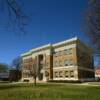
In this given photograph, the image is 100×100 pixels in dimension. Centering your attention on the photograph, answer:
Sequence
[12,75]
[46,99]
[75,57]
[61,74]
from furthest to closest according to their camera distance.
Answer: [12,75]
[61,74]
[75,57]
[46,99]

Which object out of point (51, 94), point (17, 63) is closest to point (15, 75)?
point (17, 63)

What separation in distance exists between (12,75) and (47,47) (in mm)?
36022

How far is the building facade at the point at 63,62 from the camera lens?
75.6m

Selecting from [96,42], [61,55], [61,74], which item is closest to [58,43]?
[61,55]

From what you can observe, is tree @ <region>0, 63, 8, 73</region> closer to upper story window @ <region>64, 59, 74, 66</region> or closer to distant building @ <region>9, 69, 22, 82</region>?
distant building @ <region>9, 69, 22, 82</region>

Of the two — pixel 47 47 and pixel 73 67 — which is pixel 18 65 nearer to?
pixel 47 47

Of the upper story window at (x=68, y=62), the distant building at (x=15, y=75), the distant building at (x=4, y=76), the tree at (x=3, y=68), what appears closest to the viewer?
the upper story window at (x=68, y=62)

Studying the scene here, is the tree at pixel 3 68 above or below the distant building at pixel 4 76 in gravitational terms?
above

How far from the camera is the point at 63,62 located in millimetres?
81625

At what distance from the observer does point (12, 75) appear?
4643 inches

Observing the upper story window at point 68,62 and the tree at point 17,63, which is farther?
the tree at point 17,63

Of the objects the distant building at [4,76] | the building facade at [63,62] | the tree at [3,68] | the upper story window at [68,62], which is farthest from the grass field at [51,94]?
the tree at [3,68]

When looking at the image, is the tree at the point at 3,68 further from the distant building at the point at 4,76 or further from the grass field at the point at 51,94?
the grass field at the point at 51,94

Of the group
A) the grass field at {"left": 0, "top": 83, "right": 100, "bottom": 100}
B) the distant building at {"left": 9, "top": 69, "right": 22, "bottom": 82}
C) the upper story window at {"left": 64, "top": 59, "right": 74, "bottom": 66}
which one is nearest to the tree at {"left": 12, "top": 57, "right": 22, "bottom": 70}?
the distant building at {"left": 9, "top": 69, "right": 22, "bottom": 82}
